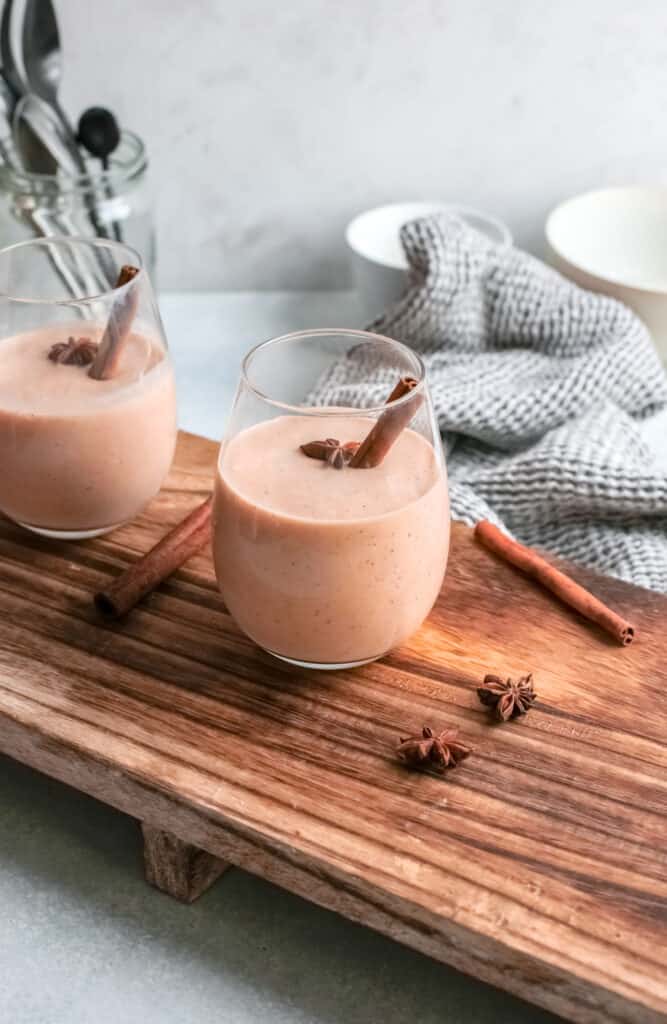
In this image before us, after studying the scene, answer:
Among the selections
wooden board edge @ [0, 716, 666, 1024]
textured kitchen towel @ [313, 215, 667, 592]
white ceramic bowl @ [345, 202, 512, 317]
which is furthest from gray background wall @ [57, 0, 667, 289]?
wooden board edge @ [0, 716, 666, 1024]

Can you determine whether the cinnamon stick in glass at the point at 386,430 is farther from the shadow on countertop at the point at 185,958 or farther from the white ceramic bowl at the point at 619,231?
the white ceramic bowl at the point at 619,231

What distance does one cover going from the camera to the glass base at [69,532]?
106cm

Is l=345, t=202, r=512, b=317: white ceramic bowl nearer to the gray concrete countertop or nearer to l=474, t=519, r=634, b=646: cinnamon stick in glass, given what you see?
l=474, t=519, r=634, b=646: cinnamon stick in glass

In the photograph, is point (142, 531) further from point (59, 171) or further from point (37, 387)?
point (59, 171)

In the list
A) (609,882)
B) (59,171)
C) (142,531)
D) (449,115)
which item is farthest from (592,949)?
(449,115)

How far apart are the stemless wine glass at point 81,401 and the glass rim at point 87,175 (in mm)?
434

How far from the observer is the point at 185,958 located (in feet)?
2.77

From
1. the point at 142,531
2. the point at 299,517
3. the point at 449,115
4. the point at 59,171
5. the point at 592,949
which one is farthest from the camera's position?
→ the point at 449,115

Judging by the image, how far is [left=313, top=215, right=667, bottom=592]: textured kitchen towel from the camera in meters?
1.23

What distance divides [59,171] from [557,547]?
751 mm

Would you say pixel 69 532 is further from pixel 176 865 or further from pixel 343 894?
pixel 343 894

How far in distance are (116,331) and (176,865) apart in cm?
41

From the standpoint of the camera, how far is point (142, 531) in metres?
1.10

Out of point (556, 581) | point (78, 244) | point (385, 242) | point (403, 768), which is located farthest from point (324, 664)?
point (385, 242)
